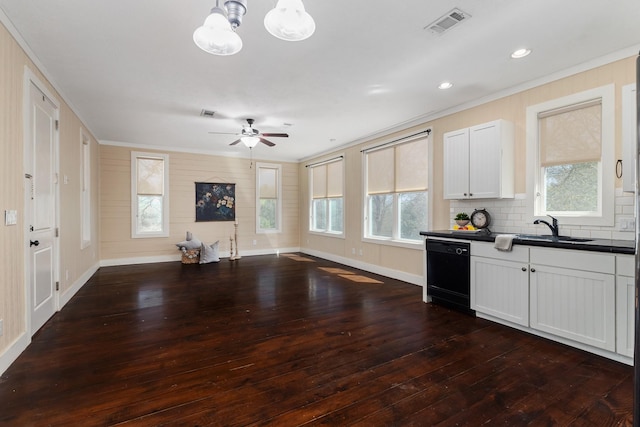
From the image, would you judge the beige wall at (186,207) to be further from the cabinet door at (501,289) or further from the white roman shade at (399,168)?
the cabinet door at (501,289)

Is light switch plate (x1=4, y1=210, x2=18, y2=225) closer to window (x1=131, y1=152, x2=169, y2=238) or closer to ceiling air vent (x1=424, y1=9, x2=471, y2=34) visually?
ceiling air vent (x1=424, y1=9, x2=471, y2=34)

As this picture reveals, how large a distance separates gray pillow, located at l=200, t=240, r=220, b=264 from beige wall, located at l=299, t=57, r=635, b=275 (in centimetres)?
247

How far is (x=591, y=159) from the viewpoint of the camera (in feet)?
10.3

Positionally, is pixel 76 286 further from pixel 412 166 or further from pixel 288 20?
pixel 412 166

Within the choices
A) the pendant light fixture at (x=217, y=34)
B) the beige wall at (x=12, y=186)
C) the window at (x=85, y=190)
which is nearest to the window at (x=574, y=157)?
the pendant light fixture at (x=217, y=34)

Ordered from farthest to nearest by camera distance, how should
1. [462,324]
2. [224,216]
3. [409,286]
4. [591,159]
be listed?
[224,216]
[409,286]
[462,324]
[591,159]

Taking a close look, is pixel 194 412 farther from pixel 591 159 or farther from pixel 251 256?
pixel 251 256

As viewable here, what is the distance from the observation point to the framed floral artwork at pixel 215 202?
7699 millimetres

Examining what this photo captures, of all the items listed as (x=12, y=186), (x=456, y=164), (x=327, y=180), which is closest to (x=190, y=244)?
(x=327, y=180)

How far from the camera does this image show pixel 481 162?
3.82 metres

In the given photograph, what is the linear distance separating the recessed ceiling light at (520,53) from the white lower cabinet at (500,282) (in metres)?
1.89

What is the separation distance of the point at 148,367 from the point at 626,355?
149 inches

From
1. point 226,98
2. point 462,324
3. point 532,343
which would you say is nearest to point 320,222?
point 226,98

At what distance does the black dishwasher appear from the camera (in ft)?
12.0
